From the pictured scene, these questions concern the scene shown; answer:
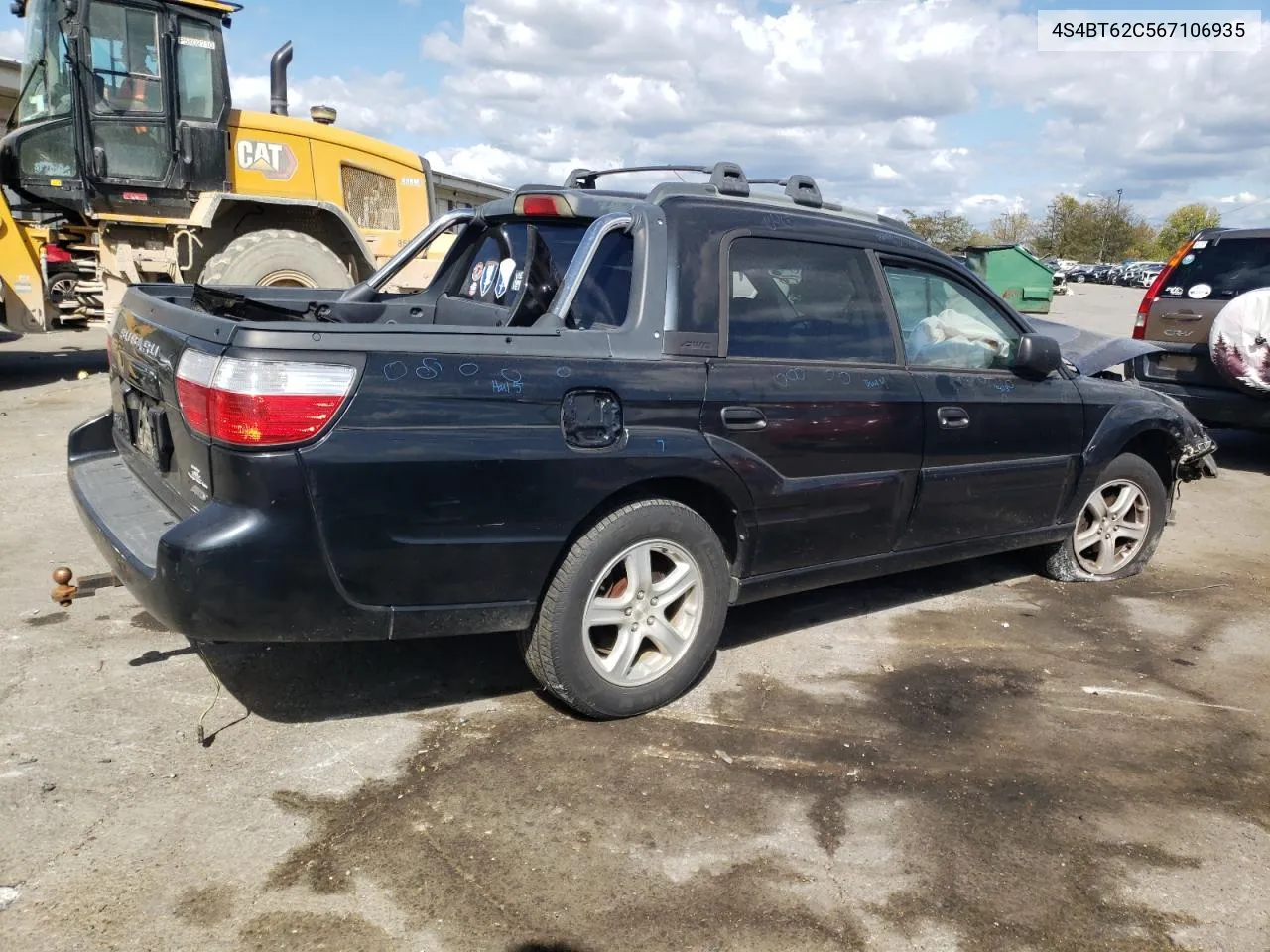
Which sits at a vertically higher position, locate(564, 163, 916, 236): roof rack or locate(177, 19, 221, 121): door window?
locate(177, 19, 221, 121): door window

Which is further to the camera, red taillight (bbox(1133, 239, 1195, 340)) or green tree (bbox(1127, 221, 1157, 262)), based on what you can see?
green tree (bbox(1127, 221, 1157, 262))

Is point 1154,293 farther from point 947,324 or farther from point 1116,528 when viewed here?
point 947,324

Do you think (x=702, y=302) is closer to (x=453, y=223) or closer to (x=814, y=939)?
(x=453, y=223)

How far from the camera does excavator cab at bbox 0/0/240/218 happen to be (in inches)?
350

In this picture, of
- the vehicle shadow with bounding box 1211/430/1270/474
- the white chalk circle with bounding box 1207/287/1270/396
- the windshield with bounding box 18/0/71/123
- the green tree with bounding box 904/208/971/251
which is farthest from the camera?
the green tree with bounding box 904/208/971/251

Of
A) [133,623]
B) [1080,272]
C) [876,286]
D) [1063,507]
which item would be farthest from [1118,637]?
[1080,272]

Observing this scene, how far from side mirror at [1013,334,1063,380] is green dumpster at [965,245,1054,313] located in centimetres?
1737

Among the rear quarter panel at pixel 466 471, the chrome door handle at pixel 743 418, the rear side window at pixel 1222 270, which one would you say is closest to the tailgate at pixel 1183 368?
the rear side window at pixel 1222 270

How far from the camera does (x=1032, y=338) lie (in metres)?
4.64

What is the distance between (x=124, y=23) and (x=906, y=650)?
27.8ft

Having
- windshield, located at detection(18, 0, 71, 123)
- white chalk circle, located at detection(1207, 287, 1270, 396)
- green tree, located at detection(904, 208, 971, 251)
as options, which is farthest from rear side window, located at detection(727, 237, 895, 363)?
green tree, located at detection(904, 208, 971, 251)

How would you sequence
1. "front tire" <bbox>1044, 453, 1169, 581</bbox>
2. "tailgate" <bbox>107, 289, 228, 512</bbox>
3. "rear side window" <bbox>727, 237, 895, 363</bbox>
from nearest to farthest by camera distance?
"tailgate" <bbox>107, 289, 228, 512</bbox>
"rear side window" <bbox>727, 237, 895, 363</bbox>
"front tire" <bbox>1044, 453, 1169, 581</bbox>

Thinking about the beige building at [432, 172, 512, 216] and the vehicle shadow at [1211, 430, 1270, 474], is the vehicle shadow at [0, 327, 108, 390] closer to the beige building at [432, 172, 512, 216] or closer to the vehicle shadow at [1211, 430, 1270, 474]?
the beige building at [432, 172, 512, 216]

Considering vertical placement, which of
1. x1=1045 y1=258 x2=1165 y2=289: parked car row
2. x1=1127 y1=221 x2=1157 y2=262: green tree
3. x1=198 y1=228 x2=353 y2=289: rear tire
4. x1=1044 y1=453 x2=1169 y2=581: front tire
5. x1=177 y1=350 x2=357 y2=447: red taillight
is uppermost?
x1=1127 y1=221 x2=1157 y2=262: green tree
